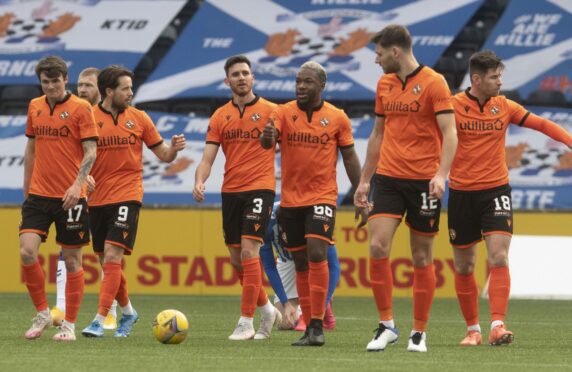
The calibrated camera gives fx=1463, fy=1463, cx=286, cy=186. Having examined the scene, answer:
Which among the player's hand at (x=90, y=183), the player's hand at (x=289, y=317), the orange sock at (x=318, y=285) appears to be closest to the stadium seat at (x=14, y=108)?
the player's hand at (x=289, y=317)

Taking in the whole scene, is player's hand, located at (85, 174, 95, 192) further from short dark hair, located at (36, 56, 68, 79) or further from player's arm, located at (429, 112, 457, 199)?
player's arm, located at (429, 112, 457, 199)

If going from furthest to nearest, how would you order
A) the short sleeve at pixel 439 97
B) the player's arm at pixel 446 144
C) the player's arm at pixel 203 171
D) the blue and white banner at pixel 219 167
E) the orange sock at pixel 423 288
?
the blue and white banner at pixel 219 167, the player's arm at pixel 203 171, the orange sock at pixel 423 288, the short sleeve at pixel 439 97, the player's arm at pixel 446 144

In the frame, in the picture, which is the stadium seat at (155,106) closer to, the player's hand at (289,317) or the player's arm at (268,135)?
the player's hand at (289,317)

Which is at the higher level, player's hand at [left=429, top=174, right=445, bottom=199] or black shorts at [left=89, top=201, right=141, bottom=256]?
player's hand at [left=429, top=174, right=445, bottom=199]

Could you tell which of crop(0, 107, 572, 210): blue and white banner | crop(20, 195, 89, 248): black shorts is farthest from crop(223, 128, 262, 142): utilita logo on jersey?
crop(0, 107, 572, 210): blue and white banner

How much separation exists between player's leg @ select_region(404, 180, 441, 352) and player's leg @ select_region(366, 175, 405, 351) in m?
0.09

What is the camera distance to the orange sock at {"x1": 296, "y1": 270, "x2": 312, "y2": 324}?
35.1 ft

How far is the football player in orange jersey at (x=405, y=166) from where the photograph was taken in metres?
9.45

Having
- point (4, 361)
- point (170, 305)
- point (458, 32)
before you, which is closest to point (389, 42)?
point (4, 361)

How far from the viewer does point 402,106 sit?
31.1 ft

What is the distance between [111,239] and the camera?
10977 millimetres

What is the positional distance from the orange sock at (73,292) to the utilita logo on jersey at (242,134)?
152 cm

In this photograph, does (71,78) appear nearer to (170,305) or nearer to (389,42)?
(170,305)

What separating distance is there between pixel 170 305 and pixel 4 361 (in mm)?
7656
